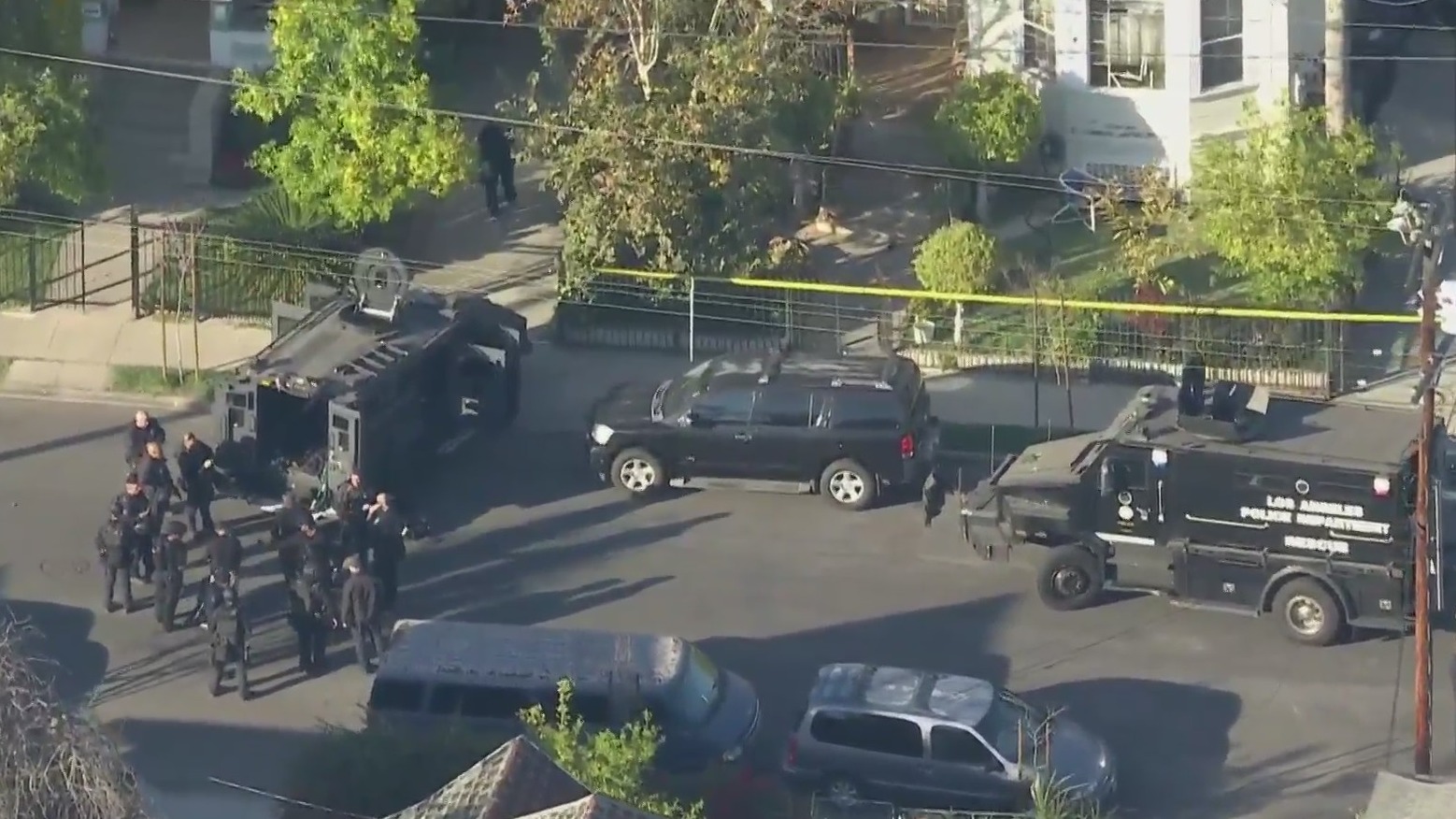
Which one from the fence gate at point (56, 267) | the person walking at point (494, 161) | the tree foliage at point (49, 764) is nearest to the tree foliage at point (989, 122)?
the person walking at point (494, 161)

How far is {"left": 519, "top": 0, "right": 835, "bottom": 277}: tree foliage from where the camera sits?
27.6 metres

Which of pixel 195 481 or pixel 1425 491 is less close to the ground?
pixel 1425 491

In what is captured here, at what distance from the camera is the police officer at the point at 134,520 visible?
22.2m

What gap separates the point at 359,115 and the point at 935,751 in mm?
12328

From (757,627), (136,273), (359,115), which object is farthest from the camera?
(136,273)

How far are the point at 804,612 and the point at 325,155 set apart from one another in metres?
9.08

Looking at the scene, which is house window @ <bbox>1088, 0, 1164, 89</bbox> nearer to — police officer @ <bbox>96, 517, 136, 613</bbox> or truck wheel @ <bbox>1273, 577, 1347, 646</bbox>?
truck wheel @ <bbox>1273, 577, 1347, 646</bbox>

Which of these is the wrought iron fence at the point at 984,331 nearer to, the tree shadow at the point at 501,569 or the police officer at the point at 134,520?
the tree shadow at the point at 501,569

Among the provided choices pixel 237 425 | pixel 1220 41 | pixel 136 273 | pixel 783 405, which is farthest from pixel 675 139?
pixel 1220 41

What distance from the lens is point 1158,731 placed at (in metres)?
20.8

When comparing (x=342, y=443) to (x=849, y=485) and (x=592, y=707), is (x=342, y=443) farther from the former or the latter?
(x=592, y=707)

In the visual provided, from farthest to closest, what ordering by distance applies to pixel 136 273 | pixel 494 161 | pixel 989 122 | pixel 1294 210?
pixel 494 161
pixel 989 122
pixel 136 273
pixel 1294 210

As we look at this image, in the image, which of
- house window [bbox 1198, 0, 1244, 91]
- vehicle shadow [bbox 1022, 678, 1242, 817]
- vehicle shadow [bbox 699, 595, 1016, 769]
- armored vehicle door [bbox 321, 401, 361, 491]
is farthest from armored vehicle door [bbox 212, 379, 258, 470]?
house window [bbox 1198, 0, 1244, 91]

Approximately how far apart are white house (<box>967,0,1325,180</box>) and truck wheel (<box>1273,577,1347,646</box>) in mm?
10231
